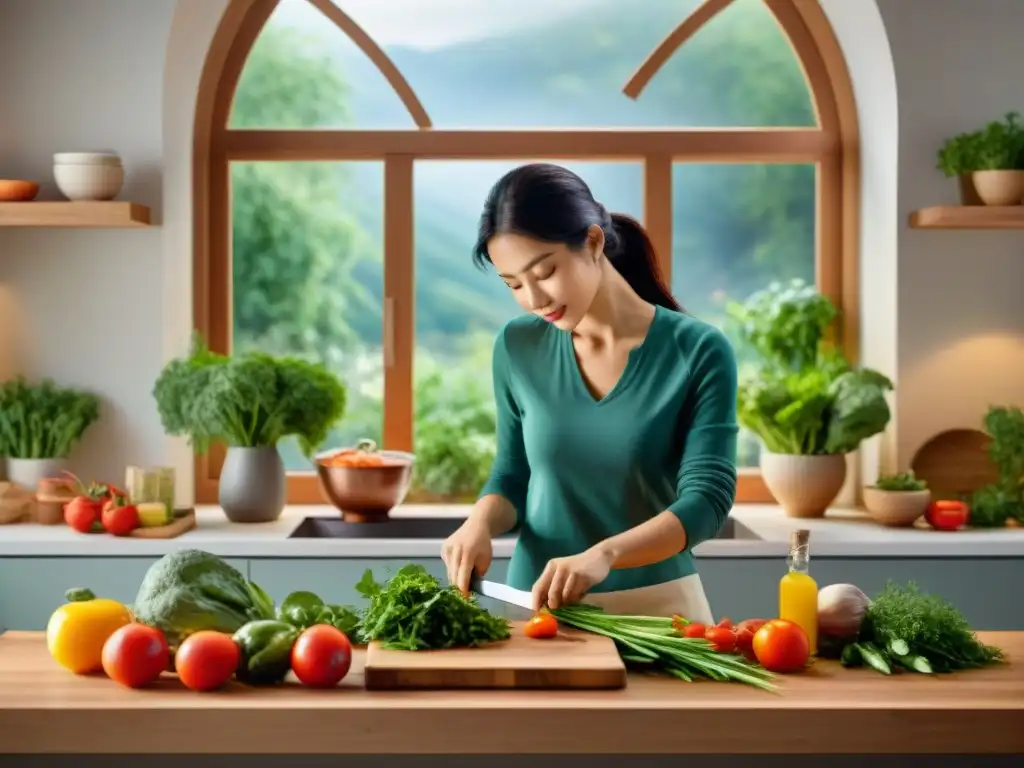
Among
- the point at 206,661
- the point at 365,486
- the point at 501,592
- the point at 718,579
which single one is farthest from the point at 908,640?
the point at 365,486

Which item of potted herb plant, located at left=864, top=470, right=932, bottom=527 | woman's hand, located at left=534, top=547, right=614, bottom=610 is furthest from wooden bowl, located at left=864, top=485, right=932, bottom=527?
woman's hand, located at left=534, top=547, right=614, bottom=610

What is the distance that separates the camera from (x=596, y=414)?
8.31 feet

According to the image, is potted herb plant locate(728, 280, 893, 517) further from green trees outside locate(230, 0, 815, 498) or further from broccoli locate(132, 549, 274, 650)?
broccoli locate(132, 549, 274, 650)

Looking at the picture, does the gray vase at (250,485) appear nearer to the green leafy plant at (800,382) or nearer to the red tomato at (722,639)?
the green leafy plant at (800,382)

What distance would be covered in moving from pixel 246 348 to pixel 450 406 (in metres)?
0.68

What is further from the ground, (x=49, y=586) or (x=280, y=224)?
(x=280, y=224)

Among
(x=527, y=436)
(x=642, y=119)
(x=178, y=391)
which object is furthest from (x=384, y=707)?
(x=642, y=119)

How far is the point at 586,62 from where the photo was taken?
14.5 ft

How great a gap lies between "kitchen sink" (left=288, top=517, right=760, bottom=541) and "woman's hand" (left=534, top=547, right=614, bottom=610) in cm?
175

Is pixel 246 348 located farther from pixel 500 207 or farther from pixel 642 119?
pixel 500 207

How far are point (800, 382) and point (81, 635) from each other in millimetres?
2490

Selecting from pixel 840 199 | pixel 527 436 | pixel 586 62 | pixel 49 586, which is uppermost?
pixel 586 62

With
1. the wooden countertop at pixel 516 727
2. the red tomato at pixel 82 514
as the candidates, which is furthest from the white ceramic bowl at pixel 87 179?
the wooden countertop at pixel 516 727

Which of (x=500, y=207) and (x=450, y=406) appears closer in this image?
(x=500, y=207)
